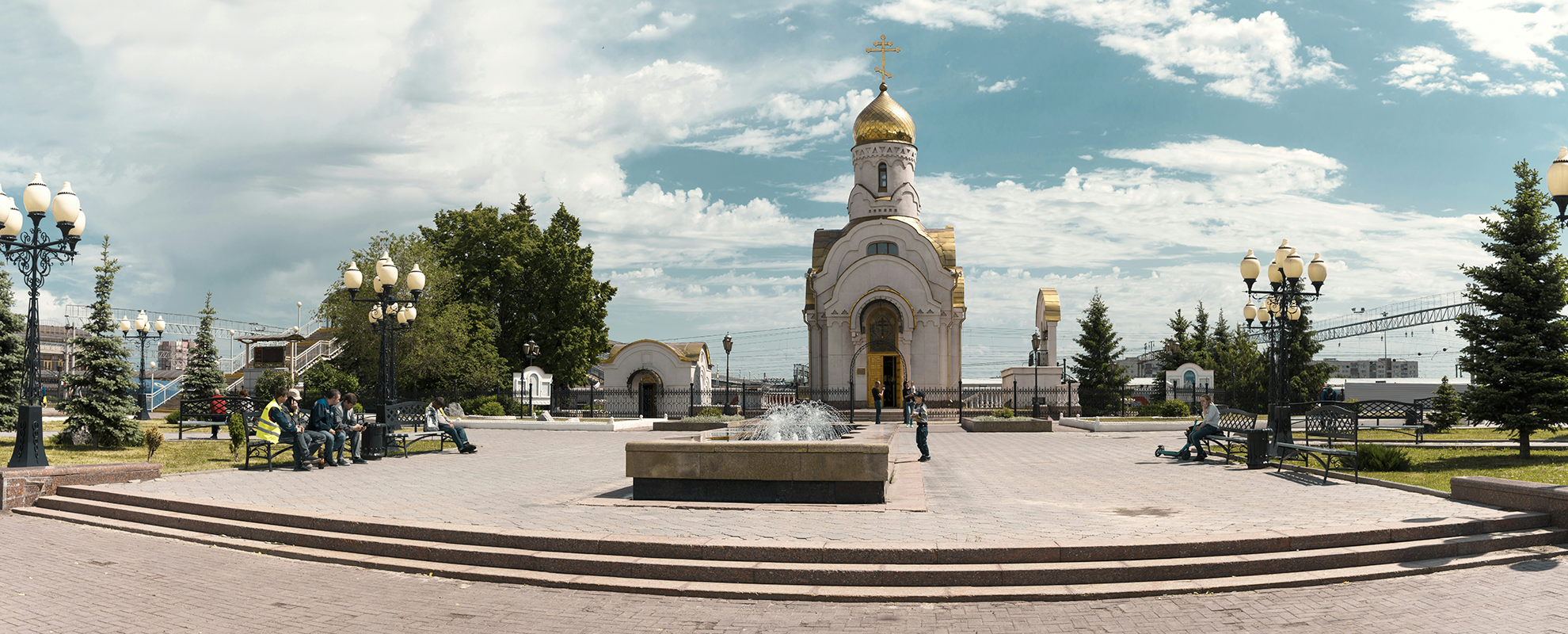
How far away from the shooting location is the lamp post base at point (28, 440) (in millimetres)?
11297

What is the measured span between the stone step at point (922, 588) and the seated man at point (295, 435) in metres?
5.92

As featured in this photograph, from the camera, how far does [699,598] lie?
6.86 metres

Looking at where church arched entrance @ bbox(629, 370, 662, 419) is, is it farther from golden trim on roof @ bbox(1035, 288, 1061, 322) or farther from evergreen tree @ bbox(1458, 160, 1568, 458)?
evergreen tree @ bbox(1458, 160, 1568, 458)

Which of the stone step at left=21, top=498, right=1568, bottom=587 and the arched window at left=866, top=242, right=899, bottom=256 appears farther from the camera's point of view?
the arched window at left=866, top=242, right=899, bottom=256

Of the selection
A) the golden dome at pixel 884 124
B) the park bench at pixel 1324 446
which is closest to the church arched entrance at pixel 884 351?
the golden dome at pixel 884 124

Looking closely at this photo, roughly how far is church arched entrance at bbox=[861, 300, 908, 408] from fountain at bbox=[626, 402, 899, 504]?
85.6 ft

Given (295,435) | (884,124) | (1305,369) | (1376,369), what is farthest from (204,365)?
(1376,369)

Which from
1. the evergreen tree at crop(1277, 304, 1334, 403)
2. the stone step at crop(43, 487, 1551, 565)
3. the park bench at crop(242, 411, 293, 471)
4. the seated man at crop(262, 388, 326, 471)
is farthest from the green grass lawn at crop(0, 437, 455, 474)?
the evergreen tree at crop(1277, 304, 1334, 403)

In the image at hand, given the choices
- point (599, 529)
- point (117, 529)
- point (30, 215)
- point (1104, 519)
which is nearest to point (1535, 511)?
point (1104, 519)

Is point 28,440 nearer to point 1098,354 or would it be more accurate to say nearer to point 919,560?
point 919,560

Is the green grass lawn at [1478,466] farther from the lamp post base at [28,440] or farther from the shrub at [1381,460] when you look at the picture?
the lamp post base at [28,440]

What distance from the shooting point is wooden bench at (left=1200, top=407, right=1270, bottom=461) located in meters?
14.6

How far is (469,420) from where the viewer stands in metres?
26.8

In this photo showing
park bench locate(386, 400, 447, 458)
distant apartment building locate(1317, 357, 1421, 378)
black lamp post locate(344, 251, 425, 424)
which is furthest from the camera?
distant apartment building locate(1317, 357, 1421, 378)
